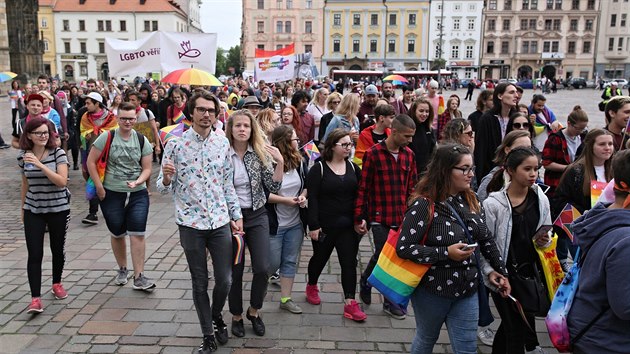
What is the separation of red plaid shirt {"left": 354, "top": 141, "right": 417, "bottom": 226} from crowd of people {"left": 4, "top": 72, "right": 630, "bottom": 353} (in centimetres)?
1

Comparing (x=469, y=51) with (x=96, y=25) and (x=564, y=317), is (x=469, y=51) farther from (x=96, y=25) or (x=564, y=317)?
(x=564, y=317)

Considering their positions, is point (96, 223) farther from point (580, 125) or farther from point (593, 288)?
point (593, 288)

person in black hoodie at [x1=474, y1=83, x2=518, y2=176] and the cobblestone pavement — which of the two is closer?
the cobblestone pavement

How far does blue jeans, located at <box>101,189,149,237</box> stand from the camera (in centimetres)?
536

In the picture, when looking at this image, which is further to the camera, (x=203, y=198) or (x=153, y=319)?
(x=153, y=319)

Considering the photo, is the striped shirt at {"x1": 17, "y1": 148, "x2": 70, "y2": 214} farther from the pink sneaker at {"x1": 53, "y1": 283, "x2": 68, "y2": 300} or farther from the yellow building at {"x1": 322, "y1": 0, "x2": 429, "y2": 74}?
the yellow building at {"x1": 322, "y1": 0, "x2": 429, "y2": 74}

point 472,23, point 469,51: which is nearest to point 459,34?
point 472,23

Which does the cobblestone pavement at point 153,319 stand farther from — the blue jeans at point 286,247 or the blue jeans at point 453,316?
the blue jeans at point 453,316

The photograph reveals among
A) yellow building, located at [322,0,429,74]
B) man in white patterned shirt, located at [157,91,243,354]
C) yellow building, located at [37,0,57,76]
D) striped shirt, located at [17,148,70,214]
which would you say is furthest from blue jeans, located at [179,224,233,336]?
yellow building, located at [37,0,57,76]

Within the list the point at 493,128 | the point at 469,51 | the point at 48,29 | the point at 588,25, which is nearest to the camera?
the point at 493,128

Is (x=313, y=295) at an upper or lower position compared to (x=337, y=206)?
lower

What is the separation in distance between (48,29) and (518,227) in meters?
92.4

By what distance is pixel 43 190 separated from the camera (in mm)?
4938

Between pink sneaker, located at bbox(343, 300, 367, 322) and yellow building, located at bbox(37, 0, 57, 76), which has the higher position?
yellow building, located at bbox(37, 0, 57, 76)
